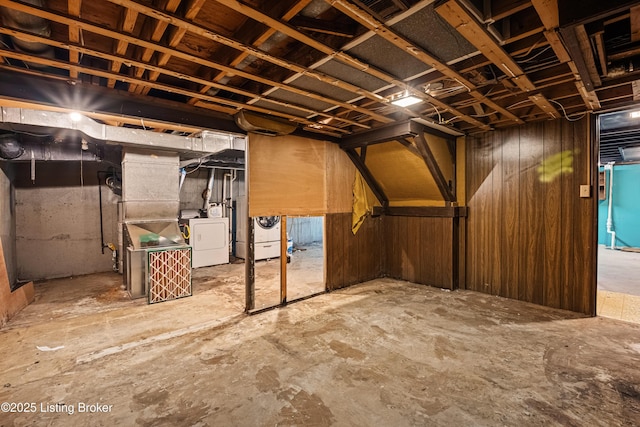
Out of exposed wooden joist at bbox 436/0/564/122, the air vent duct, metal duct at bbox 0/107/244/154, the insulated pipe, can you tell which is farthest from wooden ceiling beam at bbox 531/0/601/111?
the insulated pipe

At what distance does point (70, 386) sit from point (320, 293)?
2.81m

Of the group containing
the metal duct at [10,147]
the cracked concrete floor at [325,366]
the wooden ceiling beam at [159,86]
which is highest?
the wooden ceiling beam at [159,86]

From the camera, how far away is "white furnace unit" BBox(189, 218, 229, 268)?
5.92 meters

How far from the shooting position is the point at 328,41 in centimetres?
193

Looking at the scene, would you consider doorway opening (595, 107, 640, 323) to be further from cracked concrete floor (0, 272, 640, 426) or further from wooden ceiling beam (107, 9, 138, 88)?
wooden ceiling beam (107, 9, 138, 88)

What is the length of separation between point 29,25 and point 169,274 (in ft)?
10.3

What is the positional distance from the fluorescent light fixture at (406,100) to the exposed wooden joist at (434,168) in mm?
787

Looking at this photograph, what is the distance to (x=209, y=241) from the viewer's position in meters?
6.09

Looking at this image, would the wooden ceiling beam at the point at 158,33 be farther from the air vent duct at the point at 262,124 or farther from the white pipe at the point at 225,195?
the white pipe at the point at 225,195

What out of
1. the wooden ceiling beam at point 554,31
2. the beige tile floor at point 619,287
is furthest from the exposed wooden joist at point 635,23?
the beige tile floor at point 619,287

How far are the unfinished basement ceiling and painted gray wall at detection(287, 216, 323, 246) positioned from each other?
550 cm

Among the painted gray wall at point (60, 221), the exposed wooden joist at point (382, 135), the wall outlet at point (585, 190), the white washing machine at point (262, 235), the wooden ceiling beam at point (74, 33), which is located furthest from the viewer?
the white washing machine at point (262, 235)

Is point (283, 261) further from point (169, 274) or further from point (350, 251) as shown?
point (169, 274)

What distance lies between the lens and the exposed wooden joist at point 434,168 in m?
3.75
